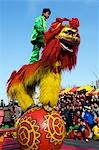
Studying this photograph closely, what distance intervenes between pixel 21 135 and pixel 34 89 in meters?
0.82

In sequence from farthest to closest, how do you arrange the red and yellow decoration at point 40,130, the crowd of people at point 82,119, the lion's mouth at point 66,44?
the crowd of people at point 82,119 < the lion's mouth at point 66,44 < the red and yellow decoration at point 40,130

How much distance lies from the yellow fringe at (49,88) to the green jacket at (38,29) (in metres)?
0.72

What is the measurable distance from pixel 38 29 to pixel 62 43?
0.60m

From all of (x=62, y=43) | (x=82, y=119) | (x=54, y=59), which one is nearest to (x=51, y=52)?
(x=54, y=59)

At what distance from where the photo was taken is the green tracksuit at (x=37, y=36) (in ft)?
22.0

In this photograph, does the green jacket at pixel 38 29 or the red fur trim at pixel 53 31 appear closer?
the red fur trim at pixel 53 31

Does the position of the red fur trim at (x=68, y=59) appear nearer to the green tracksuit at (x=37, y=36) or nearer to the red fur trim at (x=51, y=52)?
the red fur trim at (x=51, y=52)

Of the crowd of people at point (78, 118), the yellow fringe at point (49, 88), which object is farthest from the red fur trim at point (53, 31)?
the crowd of people at point (78, 118)

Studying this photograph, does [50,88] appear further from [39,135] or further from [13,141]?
[13,141]

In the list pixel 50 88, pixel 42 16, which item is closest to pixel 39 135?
pixel 50 88

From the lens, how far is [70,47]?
6.39 m

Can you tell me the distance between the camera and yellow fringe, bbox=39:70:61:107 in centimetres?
621

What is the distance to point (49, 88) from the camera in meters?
6.20

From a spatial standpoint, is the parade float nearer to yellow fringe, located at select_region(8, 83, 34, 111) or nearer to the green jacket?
yellow fringe, located at select_region(8, 83, 34, 111)
